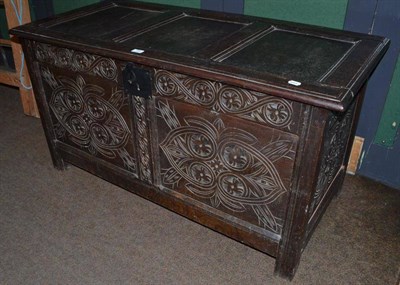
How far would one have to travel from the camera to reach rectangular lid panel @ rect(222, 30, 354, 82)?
1.39 metres

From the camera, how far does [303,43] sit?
1.66 metres

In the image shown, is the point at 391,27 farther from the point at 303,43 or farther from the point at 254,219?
the point at 254,219

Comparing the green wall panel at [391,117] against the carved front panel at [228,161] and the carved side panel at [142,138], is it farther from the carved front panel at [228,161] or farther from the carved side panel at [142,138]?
the carved side panel at [142,138]

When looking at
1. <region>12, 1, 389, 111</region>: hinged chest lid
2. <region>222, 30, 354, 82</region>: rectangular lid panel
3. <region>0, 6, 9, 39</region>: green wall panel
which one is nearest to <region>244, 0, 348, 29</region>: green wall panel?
<region>12, 1, 389, 111</region>: hinged chest lid

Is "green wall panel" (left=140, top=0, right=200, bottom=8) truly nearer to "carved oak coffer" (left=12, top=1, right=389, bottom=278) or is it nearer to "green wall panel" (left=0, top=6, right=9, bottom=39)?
"carved oak coffer" (left=12, top=1, right=389, bottom=278)

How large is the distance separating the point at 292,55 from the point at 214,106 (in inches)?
14.6

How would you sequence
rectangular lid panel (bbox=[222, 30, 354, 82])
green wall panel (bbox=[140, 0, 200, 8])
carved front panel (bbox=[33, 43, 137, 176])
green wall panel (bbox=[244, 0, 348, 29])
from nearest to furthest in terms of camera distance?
rectangular lid panel (bbox=[222, 30, 354, 82]) → carved front panel (bbox=[33, 43, 137, 176]) → green wall panel (bbox=[244, 0, 348, 29]) → green wall panel (bbox=[140, 0, 200, 8])

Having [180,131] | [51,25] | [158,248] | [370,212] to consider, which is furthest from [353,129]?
[51,25]

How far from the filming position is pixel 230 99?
1.42 m

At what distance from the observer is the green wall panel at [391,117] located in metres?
1.96

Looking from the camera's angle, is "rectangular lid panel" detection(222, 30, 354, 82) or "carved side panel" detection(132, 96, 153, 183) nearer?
"rectangular lid panel" detection(222, 30, 354, 82)

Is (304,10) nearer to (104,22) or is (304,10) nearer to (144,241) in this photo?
(104,22)

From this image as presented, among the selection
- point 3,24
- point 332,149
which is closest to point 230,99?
point 332,149

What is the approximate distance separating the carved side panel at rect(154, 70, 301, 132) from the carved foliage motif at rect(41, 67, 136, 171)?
30 cm
